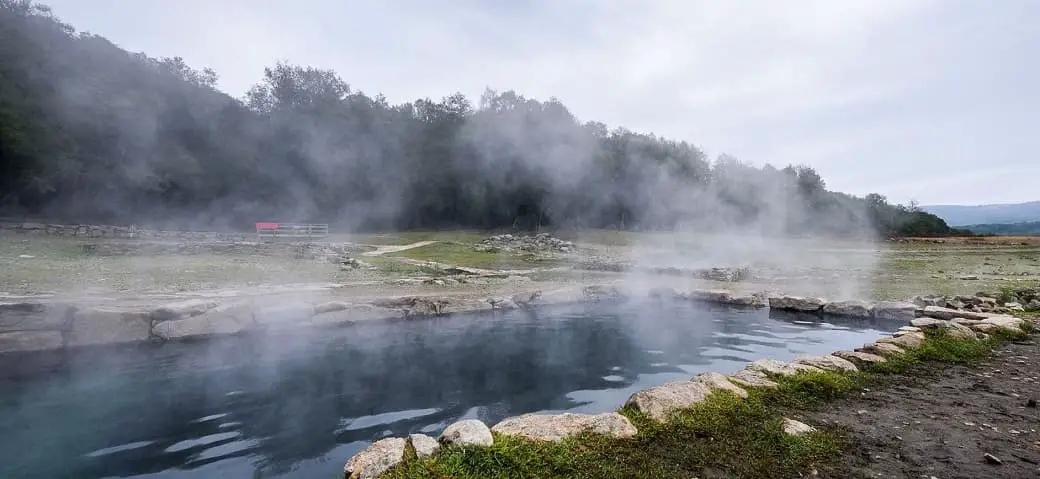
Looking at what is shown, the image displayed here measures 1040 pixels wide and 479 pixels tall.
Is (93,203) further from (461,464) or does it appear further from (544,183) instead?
(461,464)

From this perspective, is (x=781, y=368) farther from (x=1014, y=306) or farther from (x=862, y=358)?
(x=1014, y=306)

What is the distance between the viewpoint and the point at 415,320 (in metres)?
6.98

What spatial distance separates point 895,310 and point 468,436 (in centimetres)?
731

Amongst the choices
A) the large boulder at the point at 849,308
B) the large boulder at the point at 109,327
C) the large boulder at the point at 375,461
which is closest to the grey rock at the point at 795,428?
the large boulder at the point at 375,461

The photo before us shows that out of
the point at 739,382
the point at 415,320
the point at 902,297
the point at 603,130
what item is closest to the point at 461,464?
the point at 739,382

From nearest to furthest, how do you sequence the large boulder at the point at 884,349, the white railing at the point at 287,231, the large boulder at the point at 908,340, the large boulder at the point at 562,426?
the large boulder at the point at 562,426 < the large boulder at the point at 884,349 < the large boulder at the point at 908,340 < the white railing at the point at 287,231

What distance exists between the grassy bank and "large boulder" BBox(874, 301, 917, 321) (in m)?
5.44

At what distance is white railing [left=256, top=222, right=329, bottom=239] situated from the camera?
53.7 ft

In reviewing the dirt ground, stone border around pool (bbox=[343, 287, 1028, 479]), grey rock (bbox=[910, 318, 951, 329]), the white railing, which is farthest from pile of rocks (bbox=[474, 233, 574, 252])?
the dirt ground

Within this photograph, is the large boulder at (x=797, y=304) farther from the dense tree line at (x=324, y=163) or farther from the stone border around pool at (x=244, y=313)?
the dense tree line at (x=324, y=163)

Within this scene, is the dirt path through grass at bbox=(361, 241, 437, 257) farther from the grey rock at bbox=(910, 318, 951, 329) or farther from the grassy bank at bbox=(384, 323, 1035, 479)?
the grassy bank at bbox=(384, 323, 1035, 479)

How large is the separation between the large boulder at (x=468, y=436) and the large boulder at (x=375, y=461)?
19 centimetres

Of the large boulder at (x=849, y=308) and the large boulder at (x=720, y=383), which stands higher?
the large boulder at (x=720, y=383)

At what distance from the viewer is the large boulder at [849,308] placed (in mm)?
7387
